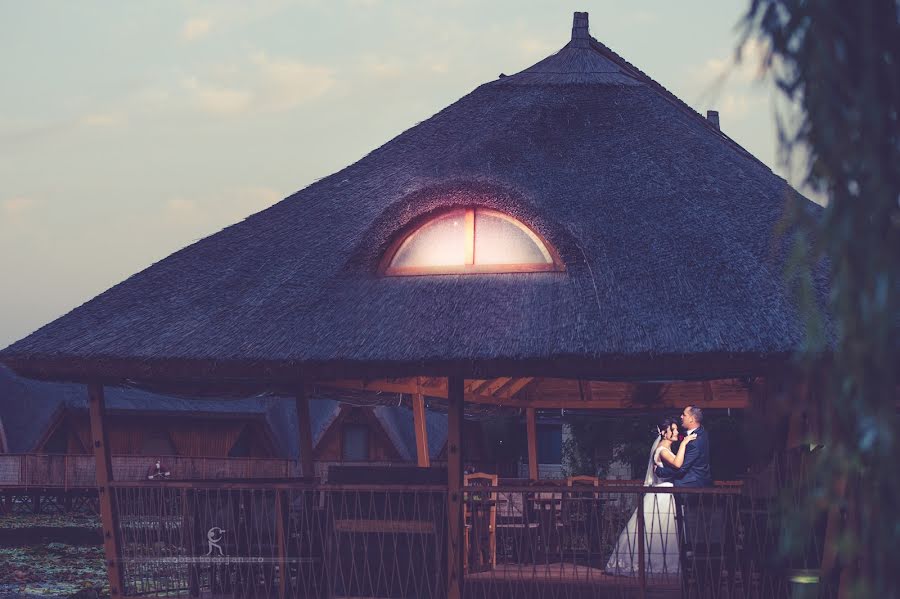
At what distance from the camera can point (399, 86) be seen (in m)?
16.2

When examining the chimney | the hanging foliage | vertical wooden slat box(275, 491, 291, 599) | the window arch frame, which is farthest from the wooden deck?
the chimney

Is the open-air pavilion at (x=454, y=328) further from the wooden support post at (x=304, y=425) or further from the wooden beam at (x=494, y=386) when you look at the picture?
the wooden beam at (x=494, y=386)

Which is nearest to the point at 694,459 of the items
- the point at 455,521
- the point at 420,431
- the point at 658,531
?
A: the point at 658,531

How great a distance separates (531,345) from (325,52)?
269 inches

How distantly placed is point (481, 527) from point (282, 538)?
3.13m

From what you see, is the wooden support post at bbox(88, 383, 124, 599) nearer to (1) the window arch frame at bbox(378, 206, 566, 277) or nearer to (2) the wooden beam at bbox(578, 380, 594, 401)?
(1) the window arch frame at bbox(378, 206, 566, 277)

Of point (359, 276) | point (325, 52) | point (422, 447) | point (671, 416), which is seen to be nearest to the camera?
point (359, 276)

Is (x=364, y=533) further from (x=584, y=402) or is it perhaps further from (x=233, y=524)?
(x=584, y=402)

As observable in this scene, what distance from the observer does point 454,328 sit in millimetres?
10305

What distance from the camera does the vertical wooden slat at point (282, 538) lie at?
34.5 feet

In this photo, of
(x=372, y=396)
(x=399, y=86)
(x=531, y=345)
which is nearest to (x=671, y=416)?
(x=372, y=396)

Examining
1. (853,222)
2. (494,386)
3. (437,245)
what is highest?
(437,245)

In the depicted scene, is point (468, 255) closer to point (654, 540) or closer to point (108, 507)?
point (654, 540)

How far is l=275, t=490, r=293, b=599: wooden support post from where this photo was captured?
34.6ft
